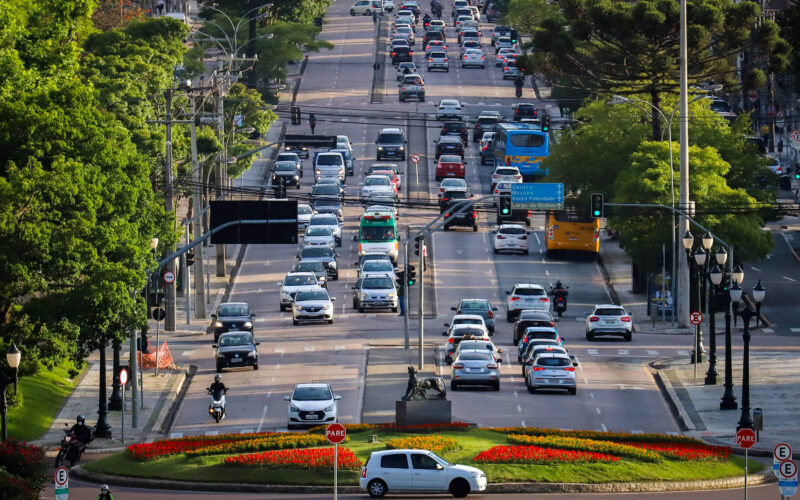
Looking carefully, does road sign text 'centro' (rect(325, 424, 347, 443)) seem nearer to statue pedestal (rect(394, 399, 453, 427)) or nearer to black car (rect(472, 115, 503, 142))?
statue pedestal (rect(394, 399, 453, 427))

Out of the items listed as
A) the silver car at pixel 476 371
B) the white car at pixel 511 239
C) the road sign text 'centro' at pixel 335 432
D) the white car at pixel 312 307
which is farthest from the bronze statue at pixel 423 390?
the white car at pixel 511 239

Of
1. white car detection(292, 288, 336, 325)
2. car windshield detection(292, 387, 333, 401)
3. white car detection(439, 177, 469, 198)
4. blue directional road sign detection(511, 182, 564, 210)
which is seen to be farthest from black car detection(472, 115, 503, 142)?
car windshield detection(292, 387, 333, 401)

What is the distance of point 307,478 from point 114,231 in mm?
11946

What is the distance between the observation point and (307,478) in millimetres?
44688

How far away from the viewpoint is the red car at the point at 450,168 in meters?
108

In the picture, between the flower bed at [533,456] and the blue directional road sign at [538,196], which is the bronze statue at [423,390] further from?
the blue directional road sign at [538,196]

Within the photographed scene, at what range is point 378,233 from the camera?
8675 cm

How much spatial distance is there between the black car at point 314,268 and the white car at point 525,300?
900cm

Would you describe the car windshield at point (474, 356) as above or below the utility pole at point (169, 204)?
below

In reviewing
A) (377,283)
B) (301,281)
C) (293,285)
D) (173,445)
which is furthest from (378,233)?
(173,445)

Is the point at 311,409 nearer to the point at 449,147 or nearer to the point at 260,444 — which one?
the point at 260,444

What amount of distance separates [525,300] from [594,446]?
2993cm

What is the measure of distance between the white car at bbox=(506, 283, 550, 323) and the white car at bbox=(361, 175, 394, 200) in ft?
69.0

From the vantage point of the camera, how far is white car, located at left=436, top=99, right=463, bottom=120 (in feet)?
411
